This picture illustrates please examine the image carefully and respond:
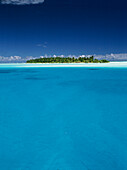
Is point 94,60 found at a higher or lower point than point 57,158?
higher

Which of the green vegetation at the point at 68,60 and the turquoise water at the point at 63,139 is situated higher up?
the green vegetation at the point at 68,60

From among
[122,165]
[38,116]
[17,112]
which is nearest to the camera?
[122,165]

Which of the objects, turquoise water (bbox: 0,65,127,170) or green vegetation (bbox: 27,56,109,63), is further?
green vegetation (bbox: 27,56,109,63)

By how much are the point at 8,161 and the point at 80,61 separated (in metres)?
86.7

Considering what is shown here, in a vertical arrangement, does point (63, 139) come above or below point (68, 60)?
below

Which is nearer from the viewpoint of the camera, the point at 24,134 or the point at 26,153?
the point at 26,153

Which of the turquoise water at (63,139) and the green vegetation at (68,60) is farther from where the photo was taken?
the green vegetation at (68,60)

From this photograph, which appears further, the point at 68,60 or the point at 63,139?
the point at 68,60

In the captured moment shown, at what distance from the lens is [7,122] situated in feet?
16.4

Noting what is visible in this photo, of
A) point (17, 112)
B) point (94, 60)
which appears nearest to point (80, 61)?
point (94, 60)

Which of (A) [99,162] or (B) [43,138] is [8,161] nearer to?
(B) [43,138]

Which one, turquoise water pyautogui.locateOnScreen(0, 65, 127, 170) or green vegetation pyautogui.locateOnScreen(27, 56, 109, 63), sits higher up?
green vegetation pyautogui.locateOnScreen(27, 56, 109, 63)

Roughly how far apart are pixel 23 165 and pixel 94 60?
283 feet

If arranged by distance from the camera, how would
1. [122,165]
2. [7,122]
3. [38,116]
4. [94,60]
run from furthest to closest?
[94,60], [38,116], [7,122], [122,165]
